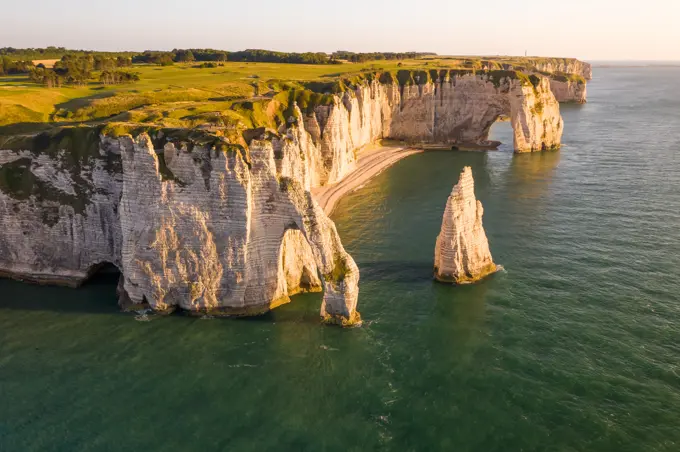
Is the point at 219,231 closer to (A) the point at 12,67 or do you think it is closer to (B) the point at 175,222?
(B) the point at 175,222

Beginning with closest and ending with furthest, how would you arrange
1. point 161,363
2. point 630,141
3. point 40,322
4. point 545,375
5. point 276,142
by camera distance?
point 545,375, point 161,363, point 40,322, point 276,142, point 630,141

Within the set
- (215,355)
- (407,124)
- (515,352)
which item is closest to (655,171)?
(407,124)

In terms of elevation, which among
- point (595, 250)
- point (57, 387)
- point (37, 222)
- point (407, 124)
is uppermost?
point (407, 124)

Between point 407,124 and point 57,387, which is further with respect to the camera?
point 407,124

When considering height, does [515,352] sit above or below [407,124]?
below

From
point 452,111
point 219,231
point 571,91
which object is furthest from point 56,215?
point 571,91

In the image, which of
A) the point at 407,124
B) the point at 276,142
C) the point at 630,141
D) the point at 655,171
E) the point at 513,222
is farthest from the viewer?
the point at 407,124

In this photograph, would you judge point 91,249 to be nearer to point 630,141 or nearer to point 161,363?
point 161,363
